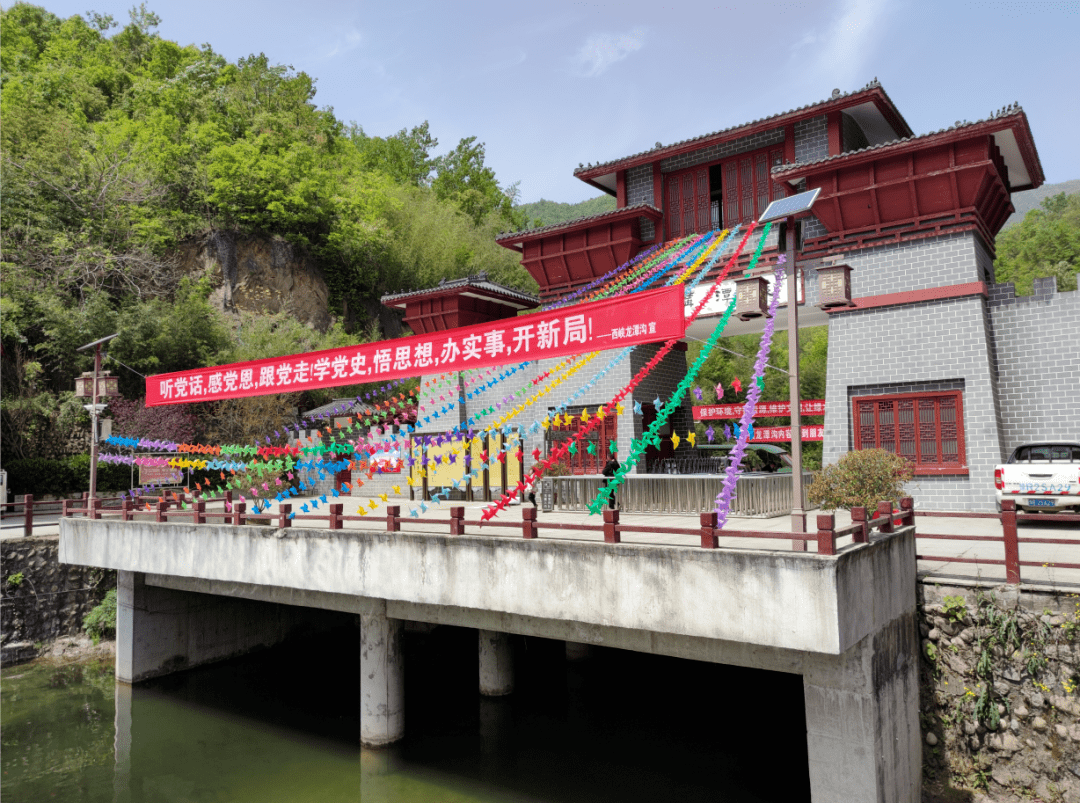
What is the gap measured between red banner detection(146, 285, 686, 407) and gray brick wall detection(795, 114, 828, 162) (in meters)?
10.7

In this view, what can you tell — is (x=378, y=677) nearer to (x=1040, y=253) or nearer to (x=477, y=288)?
(x=477, y=288)

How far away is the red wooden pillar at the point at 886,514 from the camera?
9.39 metres

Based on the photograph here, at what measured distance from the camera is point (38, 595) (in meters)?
18.1

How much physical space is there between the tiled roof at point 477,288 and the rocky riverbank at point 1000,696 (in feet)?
56.4

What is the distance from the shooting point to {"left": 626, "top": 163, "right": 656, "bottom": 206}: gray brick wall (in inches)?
826

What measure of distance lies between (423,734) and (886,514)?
896 centimetres

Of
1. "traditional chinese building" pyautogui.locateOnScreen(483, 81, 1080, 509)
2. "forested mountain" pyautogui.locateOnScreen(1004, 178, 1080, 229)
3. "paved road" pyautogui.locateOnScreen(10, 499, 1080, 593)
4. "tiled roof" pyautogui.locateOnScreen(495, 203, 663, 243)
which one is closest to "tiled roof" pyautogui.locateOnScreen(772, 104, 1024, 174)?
"traditional chinese building" pyautogui.locateOnScreen(483, 81, 1080, 509)

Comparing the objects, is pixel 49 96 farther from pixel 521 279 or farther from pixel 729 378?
pixel 729 378

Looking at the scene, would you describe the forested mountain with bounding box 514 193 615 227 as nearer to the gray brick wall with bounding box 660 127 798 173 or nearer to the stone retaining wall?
the gray brick wall with bounding box 660 127 798 173

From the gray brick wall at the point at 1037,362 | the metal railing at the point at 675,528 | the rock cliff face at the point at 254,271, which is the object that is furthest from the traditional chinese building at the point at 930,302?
the rock cliff face at the point at 254,271

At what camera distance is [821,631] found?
7750mm

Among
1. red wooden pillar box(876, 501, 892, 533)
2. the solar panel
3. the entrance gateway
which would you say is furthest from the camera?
red wooden pillar box(876, 501, 892, 533)

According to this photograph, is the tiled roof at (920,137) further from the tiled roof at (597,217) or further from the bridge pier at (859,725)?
the bridge pier at (859,725)

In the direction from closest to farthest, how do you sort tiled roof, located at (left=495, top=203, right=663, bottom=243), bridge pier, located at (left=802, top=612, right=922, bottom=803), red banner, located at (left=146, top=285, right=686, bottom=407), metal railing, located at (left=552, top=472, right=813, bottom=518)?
bridge pier, located at (left=802, top=612, right=922, bottom=803) < red banner, located at (left=146, top=285, right=686, bottom=407) < metal railing, located at (left=552, top=472, right=813, bottom=518) < tiled roof, located at (left=495, top=203, right=663, bottom=243)
